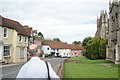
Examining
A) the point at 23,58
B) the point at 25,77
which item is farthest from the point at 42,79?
the point at 23,58

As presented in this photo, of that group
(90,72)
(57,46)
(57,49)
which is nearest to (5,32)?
(90,72)

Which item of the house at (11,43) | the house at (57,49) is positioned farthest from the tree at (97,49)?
the house at (57,49)

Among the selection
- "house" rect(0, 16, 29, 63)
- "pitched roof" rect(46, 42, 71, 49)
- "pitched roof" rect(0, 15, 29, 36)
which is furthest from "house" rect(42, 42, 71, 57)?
"pitched roof" rect(0, 15, 29, 36)

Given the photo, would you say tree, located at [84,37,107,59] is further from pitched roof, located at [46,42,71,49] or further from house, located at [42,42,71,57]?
pitched roof, located at [46,42,71,49]

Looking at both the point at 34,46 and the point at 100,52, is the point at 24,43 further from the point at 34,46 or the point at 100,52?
the point at 34,46

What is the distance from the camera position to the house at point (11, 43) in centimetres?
2827

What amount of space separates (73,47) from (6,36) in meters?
64.7

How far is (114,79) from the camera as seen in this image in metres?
11.9

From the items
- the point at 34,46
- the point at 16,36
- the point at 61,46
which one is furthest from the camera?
the point at 61,46

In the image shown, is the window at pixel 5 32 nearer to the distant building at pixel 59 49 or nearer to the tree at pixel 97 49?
the tree at pixel 97 49

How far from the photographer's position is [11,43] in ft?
103

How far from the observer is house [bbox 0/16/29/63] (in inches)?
1113

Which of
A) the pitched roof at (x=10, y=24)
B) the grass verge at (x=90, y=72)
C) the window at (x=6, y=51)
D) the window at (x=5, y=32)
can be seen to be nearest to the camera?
the grass verge at (x=90, y=72)

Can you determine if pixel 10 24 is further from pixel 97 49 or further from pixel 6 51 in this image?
pixel 97 49
